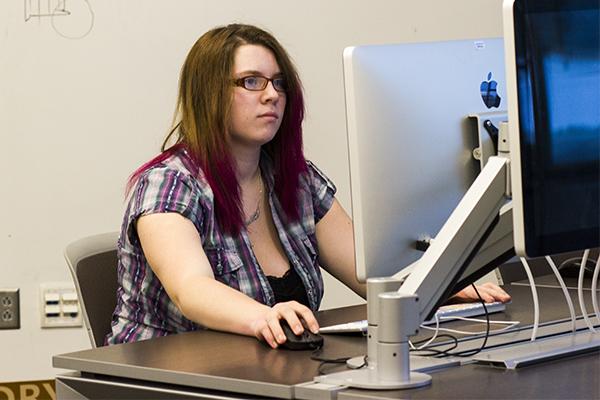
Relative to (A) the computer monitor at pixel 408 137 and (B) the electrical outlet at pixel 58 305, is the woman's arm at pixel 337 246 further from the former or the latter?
(B) the electrical outlet at pixel 58 305

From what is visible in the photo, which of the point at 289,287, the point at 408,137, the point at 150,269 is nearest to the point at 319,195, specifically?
the point at 289,287

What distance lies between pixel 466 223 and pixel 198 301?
2.03ft

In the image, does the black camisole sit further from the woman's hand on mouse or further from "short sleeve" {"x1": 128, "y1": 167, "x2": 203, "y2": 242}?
the woman's hand on mouse

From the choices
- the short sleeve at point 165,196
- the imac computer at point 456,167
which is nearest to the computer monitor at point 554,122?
the imac computer at point 456,167

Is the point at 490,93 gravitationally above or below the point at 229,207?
above

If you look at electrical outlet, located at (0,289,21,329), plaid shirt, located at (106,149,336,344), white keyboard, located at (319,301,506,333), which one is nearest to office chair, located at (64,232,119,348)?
plaid shirt, located at (106,149,336,344)

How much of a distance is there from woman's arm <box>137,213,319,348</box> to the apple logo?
→ 0.44 meters

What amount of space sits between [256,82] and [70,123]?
993 mm

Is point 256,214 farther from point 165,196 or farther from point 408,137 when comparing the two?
point 408,137

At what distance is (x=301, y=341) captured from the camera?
1687mm

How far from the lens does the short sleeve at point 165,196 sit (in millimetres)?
2092

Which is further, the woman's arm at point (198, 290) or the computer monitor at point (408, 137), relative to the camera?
the woman's arm at point (198, 290)

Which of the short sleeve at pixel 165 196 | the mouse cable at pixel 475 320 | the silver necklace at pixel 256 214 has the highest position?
the short sleeve at pixel 165 196

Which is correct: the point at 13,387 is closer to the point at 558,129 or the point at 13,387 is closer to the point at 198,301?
the point at 198,301
